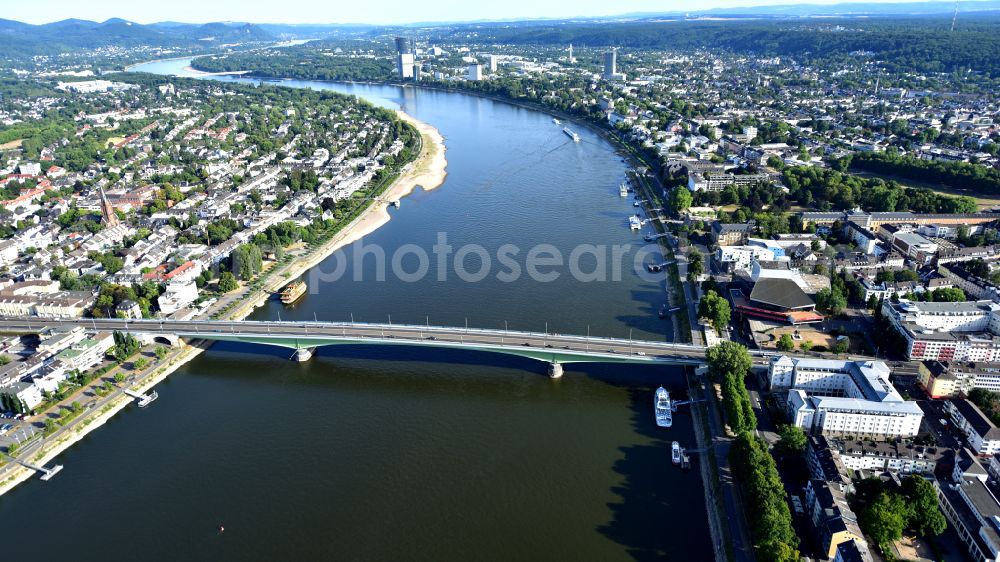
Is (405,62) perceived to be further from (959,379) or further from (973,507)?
(973,507)

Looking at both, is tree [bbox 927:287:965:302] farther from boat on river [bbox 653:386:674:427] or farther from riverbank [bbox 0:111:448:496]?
riverbank [bbox 0:111:448:496]

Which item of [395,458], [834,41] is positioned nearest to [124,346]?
[395,458]

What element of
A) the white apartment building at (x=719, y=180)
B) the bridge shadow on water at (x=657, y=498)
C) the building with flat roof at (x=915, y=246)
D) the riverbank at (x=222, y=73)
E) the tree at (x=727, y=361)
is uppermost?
the riverbank at (x=222, y=73)

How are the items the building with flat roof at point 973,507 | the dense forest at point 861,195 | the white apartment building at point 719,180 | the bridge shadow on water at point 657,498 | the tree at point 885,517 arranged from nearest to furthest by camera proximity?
1. the building with flat roof at point 973,507
2. the tree at point 885,517
3. the bridge shadow on water at point 657,498
4. the dense forest at point 861,195
5. the white apartment building at point 719,180

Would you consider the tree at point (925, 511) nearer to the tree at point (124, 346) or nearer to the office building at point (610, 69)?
the tree at point (124, 346)

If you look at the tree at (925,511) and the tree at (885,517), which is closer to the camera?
the tree at (885,517)

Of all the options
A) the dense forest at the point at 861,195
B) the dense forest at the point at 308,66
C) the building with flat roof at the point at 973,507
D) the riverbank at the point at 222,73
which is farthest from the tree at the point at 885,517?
the riverbank at the point at 222,73
